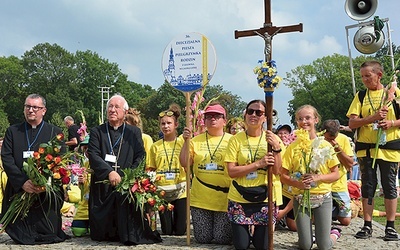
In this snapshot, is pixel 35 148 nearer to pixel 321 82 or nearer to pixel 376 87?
pixel 376 87

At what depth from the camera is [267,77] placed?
5762mm

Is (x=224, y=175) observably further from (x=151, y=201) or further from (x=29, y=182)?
(x=29, y=182)

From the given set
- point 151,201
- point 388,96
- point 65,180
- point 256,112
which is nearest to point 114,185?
point 151,201

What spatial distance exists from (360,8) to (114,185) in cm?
794

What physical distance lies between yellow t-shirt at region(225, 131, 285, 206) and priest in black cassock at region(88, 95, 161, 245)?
4.82 ft

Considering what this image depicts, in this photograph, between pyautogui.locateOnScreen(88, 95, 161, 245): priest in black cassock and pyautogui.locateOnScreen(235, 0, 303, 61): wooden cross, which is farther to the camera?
pyautogui.locateOnScreen(88, 95, 161, 245): priest in black cassock

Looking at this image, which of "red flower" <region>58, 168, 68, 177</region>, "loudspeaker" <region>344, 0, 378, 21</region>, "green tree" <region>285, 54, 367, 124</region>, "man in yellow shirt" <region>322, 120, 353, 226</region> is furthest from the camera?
"green tree" <region>285, 54, 367, 124</region>

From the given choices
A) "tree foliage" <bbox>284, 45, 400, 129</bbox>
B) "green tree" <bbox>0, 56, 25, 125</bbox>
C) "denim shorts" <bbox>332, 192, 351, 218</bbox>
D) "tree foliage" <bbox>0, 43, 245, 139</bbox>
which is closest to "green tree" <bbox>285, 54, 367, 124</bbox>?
"tree foliage" <bbox>284, 45, 400, 129</bbox>

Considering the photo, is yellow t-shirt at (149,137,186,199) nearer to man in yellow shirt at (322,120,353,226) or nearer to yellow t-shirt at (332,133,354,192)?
man in yellow shirt at (322,120,353,226)

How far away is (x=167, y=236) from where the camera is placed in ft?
25.6

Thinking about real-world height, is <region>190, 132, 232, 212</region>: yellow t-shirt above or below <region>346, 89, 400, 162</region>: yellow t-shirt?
below

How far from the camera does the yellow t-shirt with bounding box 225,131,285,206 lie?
6340 mm

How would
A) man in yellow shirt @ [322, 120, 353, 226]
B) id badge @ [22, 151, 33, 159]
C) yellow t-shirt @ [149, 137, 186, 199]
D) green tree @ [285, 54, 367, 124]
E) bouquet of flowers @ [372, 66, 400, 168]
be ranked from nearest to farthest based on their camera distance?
bouquet of flowers @ [372, 66, 400, 168], id badge @ [22, 151, 33, 159], man in yellow shirt @ [322, 120, 353, 226], yellow t-shirt @ [149, 137, 186, 199], green tree @ [285, 54, 367, 124]

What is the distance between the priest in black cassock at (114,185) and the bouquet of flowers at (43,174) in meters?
0.41
